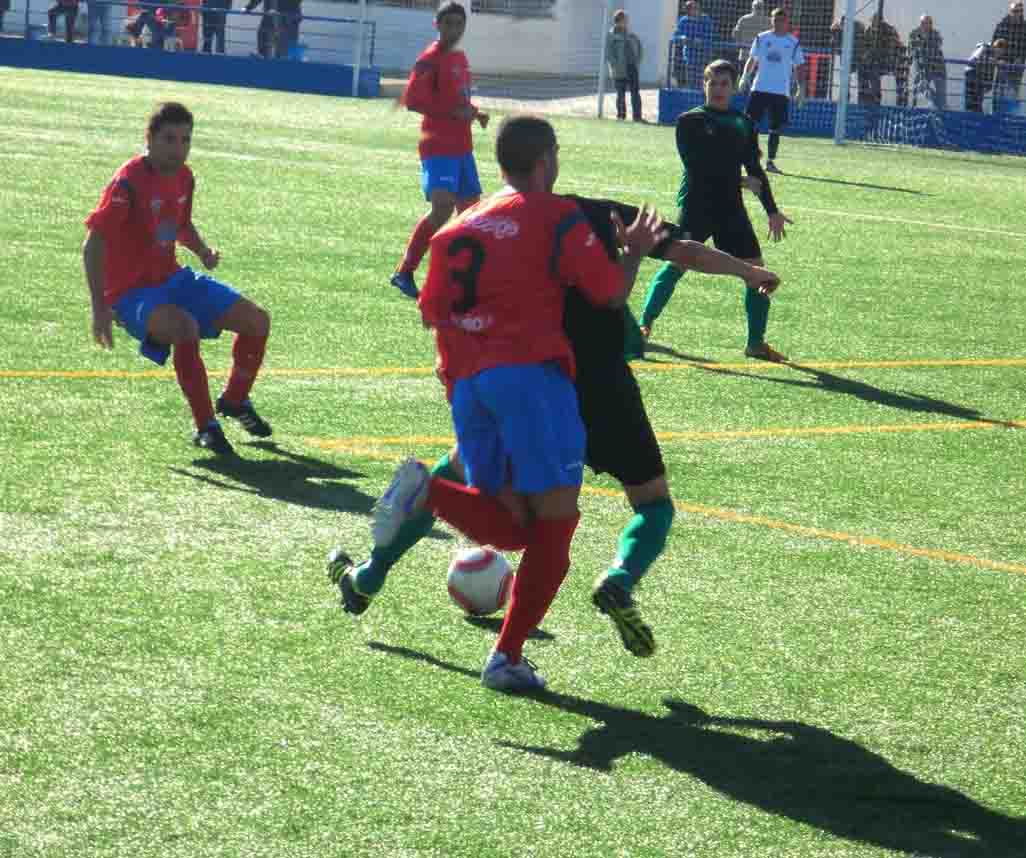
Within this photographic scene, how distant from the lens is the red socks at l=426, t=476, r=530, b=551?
18.6 feet

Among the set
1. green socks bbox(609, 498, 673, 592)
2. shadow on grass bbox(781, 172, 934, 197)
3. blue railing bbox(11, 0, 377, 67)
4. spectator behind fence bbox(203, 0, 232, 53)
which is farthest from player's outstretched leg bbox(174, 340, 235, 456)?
spectator behind fence bbox(203, 0, 232, 53)

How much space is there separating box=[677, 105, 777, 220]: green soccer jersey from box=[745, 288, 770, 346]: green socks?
1.88 feet

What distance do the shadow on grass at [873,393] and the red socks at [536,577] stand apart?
5.48m

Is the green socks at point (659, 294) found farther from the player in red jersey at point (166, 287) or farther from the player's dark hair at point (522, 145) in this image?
the player's dark hair at point (522, 145)

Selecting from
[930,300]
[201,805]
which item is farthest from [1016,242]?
[201,805]

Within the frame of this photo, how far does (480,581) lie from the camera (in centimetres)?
629

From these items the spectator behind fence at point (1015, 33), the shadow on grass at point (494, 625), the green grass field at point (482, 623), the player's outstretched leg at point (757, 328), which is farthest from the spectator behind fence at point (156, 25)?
the shadow on grass at point (494, 625)

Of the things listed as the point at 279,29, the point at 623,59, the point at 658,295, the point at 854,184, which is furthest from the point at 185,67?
the point at 658,295

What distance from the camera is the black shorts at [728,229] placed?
12023 mm

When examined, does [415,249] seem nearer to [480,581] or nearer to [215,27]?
[480,581]

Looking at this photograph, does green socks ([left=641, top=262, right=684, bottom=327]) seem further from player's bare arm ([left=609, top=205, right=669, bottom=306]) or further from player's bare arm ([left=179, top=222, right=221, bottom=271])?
player's bare arm ([left=609, top=205, right=669, bottom=306])

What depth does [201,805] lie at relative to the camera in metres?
4.68

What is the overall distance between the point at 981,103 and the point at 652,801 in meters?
33.6

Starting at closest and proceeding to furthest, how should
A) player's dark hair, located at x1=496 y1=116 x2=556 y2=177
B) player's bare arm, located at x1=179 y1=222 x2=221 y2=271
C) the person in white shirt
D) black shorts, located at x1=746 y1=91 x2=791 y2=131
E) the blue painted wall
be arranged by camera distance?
player's dark hair, located at x1=496 y1=116 x2=556 y2=177
player's bare arm, located at x1=179 y1=222 x2=221 y2=271
the person in white shirt
black shorts, located at x1=746 y1=91 x2=791 y2=131
the blue painted wall
